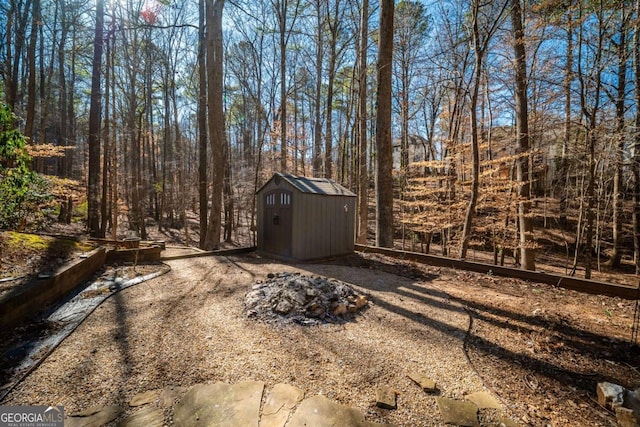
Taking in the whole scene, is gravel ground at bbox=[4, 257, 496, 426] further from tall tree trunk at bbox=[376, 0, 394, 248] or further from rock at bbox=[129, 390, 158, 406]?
tall tree trunk at bbox=[376, 0, 394, 248]

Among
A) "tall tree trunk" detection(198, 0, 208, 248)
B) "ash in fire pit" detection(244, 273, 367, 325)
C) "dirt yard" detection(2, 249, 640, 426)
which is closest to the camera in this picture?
"dirt yard" detection(2, 249, 640, 426)

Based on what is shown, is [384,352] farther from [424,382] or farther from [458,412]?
[458,412]

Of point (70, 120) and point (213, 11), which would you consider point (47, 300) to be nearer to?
point (213, 11)

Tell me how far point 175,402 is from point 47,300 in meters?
2.87

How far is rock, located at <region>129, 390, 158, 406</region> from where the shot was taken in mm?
1736

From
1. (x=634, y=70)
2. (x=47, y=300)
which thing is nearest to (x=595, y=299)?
(x=634, y=70)

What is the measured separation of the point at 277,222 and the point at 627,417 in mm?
5392

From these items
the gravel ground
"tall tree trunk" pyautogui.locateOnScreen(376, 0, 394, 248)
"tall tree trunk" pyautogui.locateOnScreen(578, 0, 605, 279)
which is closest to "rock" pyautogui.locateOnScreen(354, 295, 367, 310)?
the gravel ground

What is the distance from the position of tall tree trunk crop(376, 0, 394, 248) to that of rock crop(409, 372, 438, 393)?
4.32 m

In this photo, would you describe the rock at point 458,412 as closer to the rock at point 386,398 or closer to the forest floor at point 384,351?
the forest floor at point 384,351

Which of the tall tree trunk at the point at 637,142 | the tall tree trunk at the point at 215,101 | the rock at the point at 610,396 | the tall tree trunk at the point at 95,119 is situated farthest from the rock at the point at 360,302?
the tall tree trunk at the point at 95,119

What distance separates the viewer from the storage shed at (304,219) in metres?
5.63

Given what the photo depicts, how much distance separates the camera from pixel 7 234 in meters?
4.29

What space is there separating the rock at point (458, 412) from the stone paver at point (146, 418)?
1736mm
